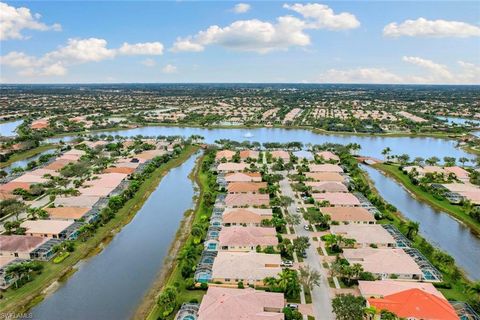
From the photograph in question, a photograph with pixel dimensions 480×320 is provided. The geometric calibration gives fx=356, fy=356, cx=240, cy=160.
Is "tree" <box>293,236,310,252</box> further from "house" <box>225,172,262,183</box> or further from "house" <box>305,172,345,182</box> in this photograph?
"house" <box>305,172,345,182</box>

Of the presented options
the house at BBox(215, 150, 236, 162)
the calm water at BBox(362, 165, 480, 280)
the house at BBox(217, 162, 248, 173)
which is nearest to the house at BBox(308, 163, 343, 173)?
the calm water at BBox(362, 165, 480, 280)

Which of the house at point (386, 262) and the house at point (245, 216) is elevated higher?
the house at point (245, 216)

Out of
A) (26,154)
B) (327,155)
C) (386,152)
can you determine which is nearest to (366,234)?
(327,155)

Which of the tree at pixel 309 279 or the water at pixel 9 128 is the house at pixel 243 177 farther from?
the water at pixel 9 128

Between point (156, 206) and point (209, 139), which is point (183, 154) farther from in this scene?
point (156, 206)

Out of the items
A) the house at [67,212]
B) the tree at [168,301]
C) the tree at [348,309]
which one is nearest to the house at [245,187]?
the house at [67,212]

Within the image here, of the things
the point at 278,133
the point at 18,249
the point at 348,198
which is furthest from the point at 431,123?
the point at 18,249
